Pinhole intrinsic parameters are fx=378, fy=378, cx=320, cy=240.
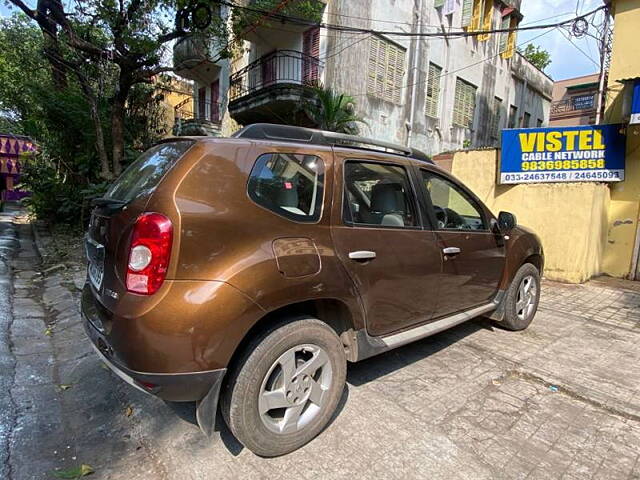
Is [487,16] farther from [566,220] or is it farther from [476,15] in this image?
[566,220]

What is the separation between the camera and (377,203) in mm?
2955

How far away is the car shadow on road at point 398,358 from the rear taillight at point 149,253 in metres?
1.85

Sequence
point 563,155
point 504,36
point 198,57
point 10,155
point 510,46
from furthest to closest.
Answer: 1. point 10,155
2. point 504,36
3. point 510,46
4. point 198,57
5. point 563,155

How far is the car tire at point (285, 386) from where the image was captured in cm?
198

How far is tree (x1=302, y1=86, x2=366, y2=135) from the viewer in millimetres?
10125

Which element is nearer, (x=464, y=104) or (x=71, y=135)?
(x=71, y=135)

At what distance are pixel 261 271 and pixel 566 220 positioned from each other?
266 inches

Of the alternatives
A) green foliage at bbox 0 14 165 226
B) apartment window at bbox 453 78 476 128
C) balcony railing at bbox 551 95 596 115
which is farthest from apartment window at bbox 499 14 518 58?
green foliage at bbox 0 14 165 226

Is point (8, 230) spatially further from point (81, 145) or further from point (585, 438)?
point (585, 438)

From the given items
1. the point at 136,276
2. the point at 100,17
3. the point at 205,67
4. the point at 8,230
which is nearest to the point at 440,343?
the point at 136,276

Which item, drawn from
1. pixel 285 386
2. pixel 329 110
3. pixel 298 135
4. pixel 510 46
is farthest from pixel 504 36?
pixel 285 386

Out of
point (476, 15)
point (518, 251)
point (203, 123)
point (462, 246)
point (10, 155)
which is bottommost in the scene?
point (518, 251)

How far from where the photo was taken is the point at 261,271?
1938 millimetres

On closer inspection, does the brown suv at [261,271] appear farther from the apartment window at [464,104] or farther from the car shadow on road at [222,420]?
the apartment window at [464,104]
